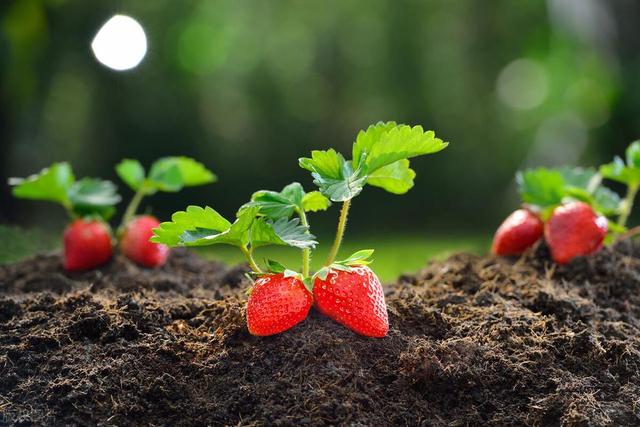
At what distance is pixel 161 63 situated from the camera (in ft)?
12.1

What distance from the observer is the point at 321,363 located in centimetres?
97

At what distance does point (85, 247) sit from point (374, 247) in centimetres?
136

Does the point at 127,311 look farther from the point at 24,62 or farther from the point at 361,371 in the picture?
the point at 24,62

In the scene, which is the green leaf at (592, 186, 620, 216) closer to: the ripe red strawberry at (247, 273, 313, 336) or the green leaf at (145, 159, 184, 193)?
the ripe red strawberry at (247, 273, 313, 336)

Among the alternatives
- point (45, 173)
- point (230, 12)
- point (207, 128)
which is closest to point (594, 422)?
point (45, 173)

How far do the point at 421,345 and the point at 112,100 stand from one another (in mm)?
2822

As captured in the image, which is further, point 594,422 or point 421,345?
point 421,345

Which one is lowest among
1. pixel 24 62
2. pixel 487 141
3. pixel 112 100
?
pixel 487 141

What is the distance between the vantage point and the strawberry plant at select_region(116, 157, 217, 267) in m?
1.63

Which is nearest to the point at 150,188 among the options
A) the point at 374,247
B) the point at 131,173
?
the point at 131,173

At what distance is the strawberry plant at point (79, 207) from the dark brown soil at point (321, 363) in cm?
39

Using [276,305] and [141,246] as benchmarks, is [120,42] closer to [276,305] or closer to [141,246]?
[141,246]

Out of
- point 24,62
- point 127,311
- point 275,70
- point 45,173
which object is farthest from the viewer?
point 275,70

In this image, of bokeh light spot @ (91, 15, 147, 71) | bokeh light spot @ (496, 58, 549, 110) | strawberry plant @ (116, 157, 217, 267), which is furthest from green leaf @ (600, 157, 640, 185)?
bokeh light spot @ (496, 58, 549, 110)
